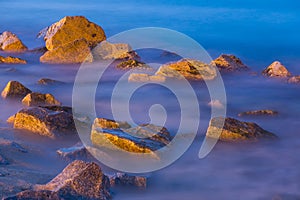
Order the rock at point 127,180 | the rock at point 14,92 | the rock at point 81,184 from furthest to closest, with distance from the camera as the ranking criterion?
the rock at point 14,92 < the rock at point 127,180 < the rock at point 81,184

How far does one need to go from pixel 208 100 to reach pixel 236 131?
212 centimetres

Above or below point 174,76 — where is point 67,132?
below

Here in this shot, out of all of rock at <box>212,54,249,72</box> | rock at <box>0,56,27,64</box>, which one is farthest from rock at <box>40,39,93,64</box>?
rock at <box>212,54,249,72</box>

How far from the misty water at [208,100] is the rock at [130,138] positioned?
10.7 inches

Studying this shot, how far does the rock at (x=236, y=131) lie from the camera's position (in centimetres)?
593

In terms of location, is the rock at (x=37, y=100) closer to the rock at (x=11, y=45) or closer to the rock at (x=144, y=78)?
the rock at (x=144, y=78)

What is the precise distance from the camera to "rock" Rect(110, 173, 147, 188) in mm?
4559

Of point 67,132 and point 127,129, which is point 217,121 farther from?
point 67,132

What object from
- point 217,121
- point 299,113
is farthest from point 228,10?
point 217,121

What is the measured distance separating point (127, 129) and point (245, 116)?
2021mm

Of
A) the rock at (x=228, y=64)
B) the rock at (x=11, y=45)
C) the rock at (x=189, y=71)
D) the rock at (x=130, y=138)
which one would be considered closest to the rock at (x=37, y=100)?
the rock at (x=130, y=138)

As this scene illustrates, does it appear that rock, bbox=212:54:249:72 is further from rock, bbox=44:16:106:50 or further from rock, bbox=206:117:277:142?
rock, bbox=206:117:277:142

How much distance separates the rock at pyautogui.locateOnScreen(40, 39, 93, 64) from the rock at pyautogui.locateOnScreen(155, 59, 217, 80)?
6.51ft

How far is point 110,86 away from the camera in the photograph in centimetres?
898
